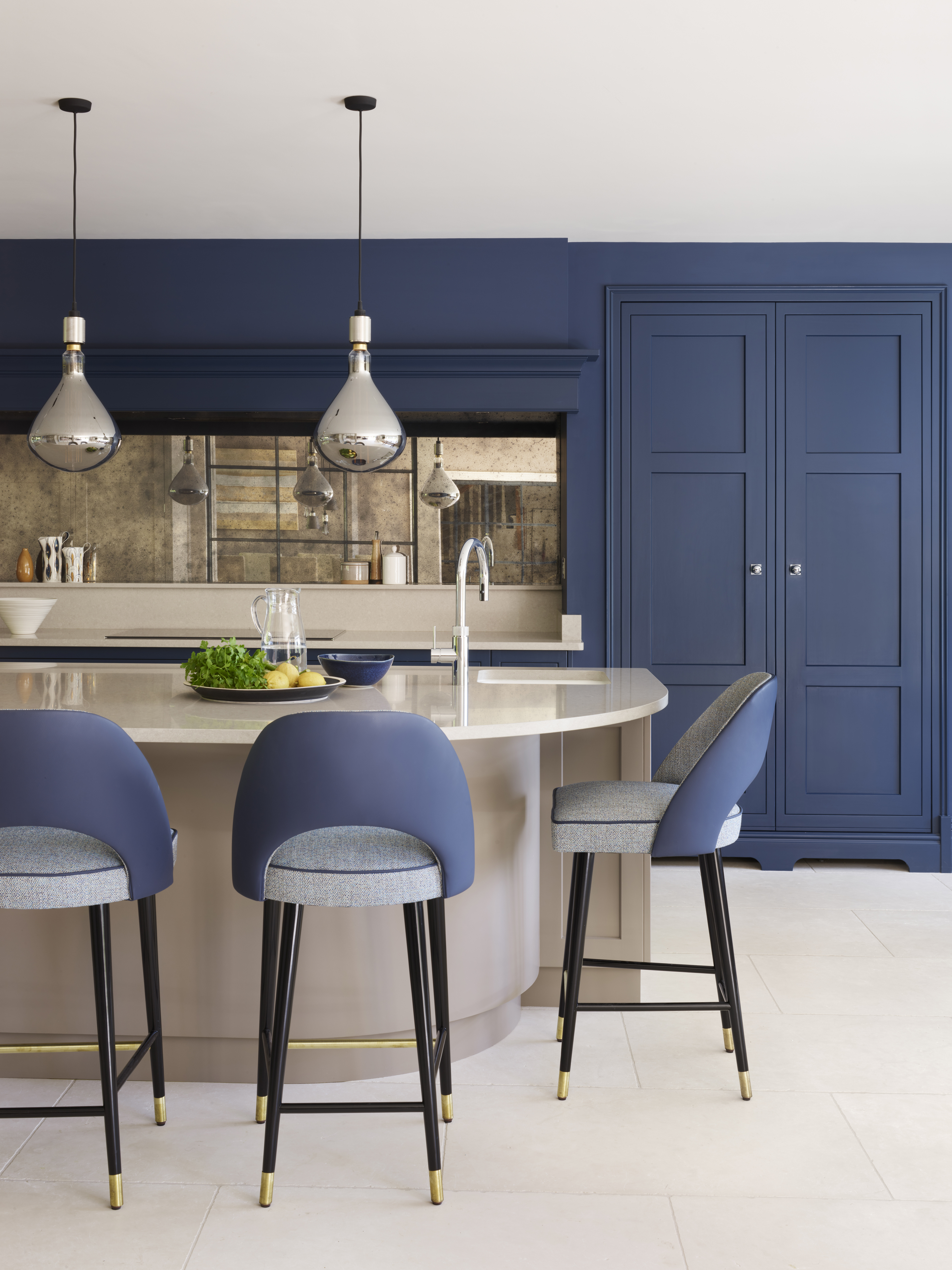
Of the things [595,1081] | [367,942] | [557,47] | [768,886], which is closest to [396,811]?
[367,942]

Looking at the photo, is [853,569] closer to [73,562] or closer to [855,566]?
[855,566]

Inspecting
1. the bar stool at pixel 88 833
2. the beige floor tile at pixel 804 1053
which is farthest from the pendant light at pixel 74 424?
the beige floor tile at pixel 804 1053

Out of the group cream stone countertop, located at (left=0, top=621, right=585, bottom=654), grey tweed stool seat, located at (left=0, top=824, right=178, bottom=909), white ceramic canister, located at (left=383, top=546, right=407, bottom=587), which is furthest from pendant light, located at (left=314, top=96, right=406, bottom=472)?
white ceramic canister, located at (left=383, top=546, right=407, bottom=587)

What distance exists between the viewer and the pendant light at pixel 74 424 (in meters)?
2.89

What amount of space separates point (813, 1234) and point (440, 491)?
360cm

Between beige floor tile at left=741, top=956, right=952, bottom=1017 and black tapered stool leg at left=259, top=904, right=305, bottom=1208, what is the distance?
154 centimetres

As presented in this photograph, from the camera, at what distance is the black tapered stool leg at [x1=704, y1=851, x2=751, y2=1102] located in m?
2.34

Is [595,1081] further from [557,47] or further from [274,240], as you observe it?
[274,240]

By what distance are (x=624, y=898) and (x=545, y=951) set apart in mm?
262

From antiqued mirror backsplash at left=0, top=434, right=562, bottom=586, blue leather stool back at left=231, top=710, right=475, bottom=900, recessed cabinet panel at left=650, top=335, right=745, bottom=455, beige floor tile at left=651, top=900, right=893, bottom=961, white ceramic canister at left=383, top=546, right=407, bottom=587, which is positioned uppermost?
recessed cabinet panel at left=650, top=335, right=745, bottom=455

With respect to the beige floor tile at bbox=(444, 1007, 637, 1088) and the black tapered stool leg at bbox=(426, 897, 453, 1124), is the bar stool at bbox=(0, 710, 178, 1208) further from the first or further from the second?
the beige floor tile at bbox=(444, 1007, 637, 1088)

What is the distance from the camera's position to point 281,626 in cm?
255

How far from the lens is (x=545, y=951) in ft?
9.21

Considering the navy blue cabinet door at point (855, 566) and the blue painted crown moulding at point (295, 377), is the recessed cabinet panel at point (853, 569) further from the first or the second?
the blue painted crown moulding at point (295, 377)
